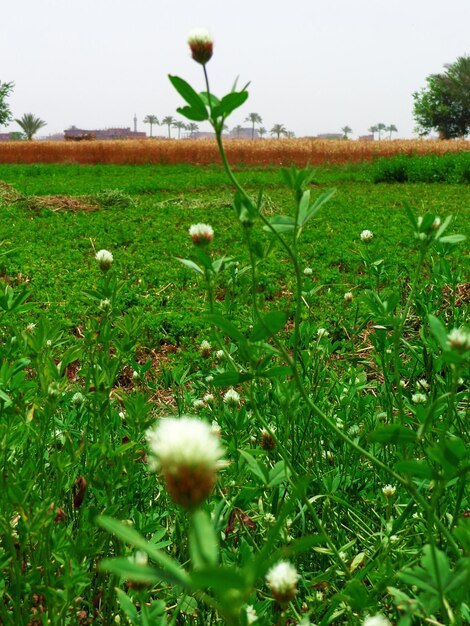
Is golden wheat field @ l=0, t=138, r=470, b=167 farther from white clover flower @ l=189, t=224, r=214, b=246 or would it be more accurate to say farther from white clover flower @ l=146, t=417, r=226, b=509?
white clover flower @ l=146, t=417, r=226, b=509

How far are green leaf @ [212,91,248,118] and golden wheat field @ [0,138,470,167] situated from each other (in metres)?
21.3

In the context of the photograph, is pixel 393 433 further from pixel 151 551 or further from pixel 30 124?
pixel 30 124

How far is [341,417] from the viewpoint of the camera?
1.80 metres

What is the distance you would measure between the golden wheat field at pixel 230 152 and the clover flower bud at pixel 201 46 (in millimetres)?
21252

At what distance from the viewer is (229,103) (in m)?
0.72

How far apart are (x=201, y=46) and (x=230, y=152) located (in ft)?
78.5

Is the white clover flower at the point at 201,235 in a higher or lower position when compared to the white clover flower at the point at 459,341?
higher

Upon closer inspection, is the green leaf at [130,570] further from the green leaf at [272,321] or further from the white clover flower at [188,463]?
the green leaf at [272,321]

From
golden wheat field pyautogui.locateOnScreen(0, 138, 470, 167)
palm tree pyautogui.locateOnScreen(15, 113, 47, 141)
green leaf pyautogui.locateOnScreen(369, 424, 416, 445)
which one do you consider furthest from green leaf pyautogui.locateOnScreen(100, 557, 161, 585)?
palm tree pyautogui.locateOnScreen(15, 113, 47, 141)

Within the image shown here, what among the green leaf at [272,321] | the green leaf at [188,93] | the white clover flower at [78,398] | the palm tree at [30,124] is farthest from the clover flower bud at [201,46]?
the palm tree at [30,124]

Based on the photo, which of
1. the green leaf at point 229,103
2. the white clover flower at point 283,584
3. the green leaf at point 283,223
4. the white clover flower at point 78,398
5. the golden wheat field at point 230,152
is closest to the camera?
the white clover flower at point 283,584

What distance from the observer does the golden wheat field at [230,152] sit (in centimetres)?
2294

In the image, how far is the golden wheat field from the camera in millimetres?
22939

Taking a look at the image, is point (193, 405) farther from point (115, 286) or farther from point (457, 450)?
point (457, 450)
